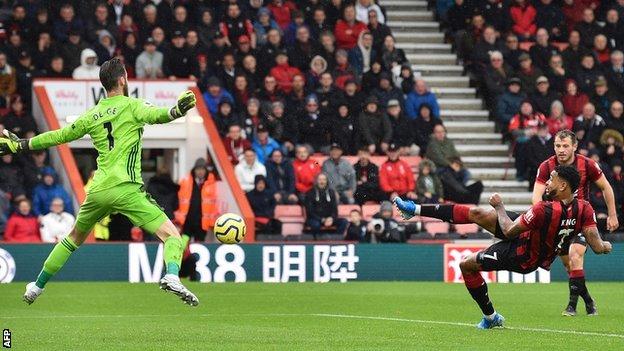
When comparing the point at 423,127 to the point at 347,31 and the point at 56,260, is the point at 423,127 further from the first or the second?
the point at 56,260

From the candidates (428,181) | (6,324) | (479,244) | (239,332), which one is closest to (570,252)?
(239,332)

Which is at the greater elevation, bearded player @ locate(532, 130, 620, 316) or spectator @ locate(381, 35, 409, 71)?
spectator @ locate(381, 35, 409, 71)

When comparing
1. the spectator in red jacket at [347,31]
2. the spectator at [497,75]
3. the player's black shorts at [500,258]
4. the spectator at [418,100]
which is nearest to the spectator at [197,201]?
the spectator at [418,100]

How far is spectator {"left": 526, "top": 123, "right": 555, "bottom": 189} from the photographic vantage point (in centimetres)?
2822

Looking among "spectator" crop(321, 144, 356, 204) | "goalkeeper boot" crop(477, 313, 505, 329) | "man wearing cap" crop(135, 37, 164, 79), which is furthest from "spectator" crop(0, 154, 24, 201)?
"goalkeeper boot" crop(477, 313, 505, 329)

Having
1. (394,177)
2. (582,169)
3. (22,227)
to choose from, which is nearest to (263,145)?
(394,177)

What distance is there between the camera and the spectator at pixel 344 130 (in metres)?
27.7

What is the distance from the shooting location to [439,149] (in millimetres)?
28203

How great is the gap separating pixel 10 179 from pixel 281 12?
727 centimetres

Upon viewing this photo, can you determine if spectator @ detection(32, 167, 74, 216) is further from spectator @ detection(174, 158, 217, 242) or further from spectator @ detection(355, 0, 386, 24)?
spectator @ detection(355, 0, 386, 24)

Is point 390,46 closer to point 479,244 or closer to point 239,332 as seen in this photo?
point 479,244

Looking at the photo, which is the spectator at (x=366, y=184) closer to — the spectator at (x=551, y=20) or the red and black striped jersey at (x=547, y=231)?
the spectator at (x=551, y=20)

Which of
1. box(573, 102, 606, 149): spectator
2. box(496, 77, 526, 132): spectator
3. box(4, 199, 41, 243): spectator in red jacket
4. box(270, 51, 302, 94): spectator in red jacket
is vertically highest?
box(270, 51, 302, 94): spectator in red jacket

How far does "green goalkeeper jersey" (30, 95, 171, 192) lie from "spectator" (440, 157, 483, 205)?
14.7 metres
